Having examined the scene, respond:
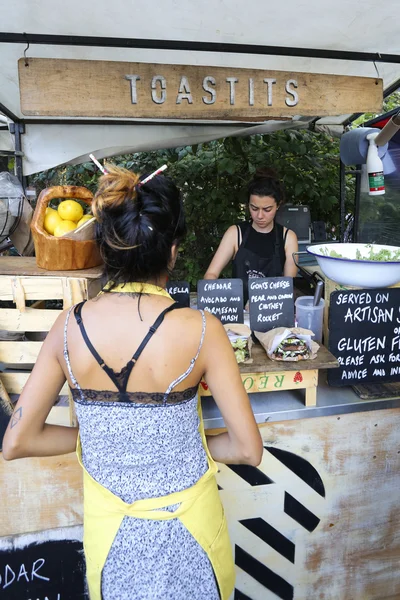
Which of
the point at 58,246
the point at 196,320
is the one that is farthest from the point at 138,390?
the point at 58,246

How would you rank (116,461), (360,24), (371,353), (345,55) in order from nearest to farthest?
(116,461) → (371,353) → (360,24) → (345,55)

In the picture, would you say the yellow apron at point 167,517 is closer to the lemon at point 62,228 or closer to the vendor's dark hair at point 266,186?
the lemon at point 62,228

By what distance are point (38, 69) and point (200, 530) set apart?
1.64 m

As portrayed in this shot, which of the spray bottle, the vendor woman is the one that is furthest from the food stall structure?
the vendor woman

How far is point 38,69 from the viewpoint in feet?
5.49

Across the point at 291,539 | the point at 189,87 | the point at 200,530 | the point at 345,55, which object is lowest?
the point at 291,539

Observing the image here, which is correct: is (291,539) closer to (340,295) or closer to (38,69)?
(340,295)

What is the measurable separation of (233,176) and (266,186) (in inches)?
95.7

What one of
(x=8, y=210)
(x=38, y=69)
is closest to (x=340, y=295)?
(x=8, y=210)

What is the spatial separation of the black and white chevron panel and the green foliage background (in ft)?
11.0

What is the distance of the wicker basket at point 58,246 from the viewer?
1463 mm

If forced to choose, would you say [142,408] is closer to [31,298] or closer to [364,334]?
[31,298]

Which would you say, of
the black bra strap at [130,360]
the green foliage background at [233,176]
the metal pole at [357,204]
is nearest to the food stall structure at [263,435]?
the black bra strap at [130,360]

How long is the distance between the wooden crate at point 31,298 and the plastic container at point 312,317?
0.84 m
